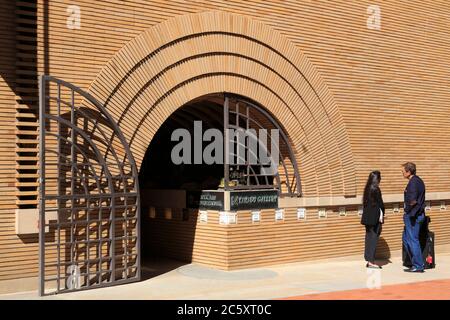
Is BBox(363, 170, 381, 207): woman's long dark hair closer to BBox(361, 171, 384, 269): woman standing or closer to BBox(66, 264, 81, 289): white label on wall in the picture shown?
BBox(361, 171, 384, 269): woman standing

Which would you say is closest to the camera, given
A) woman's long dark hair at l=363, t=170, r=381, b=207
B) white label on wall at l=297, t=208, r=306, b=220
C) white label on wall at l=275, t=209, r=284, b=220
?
woman's long dark hair at l=363, t=170, r=381, b=207

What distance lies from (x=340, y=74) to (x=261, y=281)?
494 cm

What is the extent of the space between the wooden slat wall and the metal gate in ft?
1.44

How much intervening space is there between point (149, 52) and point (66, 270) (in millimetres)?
3722

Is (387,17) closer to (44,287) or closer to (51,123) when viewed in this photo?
(51,123)

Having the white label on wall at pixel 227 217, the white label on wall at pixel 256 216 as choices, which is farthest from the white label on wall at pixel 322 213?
the white label on wall at pixel 227 217

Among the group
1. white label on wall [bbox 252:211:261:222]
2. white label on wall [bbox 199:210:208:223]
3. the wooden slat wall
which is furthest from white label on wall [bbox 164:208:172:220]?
white label on wall [bbox 252:211:261:222]

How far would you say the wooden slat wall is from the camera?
902 cm

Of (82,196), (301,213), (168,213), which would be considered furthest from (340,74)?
(82,196)

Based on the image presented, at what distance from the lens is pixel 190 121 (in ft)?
42.0

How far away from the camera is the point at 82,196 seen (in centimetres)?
898

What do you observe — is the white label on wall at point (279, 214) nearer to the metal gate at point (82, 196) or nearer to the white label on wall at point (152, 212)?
the white label on wall at point (152, 212)

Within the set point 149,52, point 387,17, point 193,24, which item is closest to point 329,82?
point 387,17

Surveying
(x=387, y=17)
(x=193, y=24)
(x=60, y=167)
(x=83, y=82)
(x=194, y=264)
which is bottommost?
(x=194, y=264)
